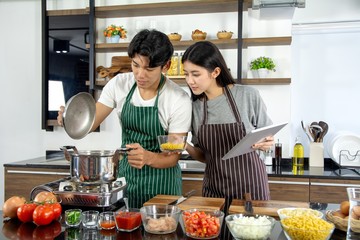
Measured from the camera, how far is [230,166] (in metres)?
2.09

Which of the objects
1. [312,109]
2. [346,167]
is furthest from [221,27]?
[346,167]

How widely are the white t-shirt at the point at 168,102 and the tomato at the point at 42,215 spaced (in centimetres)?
82

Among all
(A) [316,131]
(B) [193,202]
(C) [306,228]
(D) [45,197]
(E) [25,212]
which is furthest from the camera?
(A) [316,131]

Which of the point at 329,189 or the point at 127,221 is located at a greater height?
the point at 127,221

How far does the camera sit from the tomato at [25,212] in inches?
57.1

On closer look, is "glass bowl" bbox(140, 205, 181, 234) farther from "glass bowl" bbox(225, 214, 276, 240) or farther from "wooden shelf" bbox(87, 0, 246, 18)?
"wooden shelf" bbox(87, 0, 246, 18)

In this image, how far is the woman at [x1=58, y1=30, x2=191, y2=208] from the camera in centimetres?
190

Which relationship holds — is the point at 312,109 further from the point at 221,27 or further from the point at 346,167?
the point at 221,27

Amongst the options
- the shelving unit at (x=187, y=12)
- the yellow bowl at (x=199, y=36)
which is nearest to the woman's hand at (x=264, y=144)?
the shelving unit at (x=187, y=12)

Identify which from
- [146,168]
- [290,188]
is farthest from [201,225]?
[290,188]

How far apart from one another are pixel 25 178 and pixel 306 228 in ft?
9.44

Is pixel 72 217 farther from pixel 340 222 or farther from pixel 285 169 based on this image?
pixel 285 169

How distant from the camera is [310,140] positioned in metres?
3.47

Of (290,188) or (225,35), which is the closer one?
(290,188)
